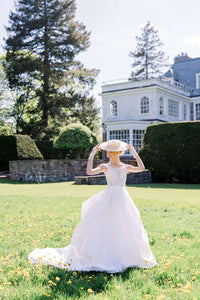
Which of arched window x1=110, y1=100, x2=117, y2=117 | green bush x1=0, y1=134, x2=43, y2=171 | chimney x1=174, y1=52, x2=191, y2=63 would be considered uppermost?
chimney x1=174, y1=52, x2=191, y2=63

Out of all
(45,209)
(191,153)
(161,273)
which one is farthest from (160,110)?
(161,273)

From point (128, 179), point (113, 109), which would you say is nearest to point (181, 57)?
point (113, 109)

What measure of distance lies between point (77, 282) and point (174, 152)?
1416 centimetres

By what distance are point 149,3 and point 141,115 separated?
58.8 ft

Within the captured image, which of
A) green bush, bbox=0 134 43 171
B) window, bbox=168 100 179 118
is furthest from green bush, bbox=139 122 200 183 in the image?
window, bbox=168 100 179 118

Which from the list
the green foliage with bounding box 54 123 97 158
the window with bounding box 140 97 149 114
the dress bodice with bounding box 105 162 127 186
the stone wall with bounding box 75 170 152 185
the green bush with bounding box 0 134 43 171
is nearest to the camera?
the dress bodice with bounding box 105 162 127 186

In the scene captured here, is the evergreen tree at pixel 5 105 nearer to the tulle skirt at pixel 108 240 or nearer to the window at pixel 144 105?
the window at pixel 144 105

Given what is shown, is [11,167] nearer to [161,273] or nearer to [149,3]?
[149,3]

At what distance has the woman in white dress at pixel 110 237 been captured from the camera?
3914mm

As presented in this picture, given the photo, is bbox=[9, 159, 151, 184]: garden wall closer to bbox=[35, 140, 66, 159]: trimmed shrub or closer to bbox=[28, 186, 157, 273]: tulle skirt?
bbox=[35, 140, 66, 159]: trimmed shrub

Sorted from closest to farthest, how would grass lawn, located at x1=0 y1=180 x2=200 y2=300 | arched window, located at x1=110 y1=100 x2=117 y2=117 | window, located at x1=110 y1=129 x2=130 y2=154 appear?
1. grass lawn, located at x1=0 y1=180 x2=200 y2=300
2. window, located at x1=110 y1=129 x2=130 y2=154
3. arched window, located at x1=110 y1=100 x2=117 y2=117

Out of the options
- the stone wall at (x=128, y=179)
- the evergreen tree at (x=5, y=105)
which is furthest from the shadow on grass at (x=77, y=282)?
the evergreen tree at (x=5, y=105)

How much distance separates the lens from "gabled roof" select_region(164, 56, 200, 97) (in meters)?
33.9

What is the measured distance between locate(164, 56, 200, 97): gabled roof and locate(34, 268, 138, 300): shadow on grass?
31.7 meters
